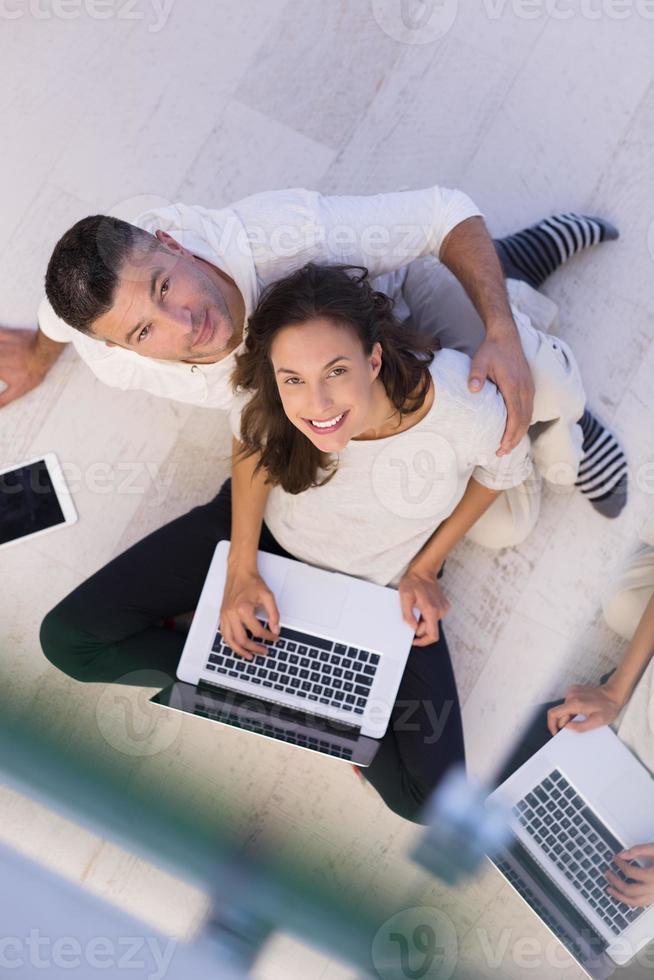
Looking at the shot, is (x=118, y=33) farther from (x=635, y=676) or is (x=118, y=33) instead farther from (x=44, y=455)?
(x=635, y=676)

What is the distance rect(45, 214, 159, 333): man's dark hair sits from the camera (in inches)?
42.6

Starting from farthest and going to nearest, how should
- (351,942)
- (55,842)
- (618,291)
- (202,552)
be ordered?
(618,291) → (202,552) → (55,842) → (351,942)

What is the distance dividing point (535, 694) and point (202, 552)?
26.2 inches

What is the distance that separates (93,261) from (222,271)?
8.4 inches

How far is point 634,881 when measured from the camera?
1240 millimetres

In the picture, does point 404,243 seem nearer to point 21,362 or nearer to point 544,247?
point 544,247

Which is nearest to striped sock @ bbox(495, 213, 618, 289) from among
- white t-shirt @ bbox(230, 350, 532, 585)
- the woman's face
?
white t-shirt @ bbox(230, 350, 532, 585)

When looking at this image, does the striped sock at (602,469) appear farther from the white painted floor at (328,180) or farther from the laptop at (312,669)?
the laptop at (312,669)

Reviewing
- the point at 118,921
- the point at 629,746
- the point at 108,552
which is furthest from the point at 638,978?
the point at 108,552

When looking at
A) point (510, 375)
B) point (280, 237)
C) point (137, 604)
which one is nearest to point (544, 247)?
point (510, 375)

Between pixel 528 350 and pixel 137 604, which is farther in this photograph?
pixel 137 604

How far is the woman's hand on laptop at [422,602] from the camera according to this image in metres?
1.39

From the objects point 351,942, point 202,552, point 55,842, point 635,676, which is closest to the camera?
point 351,942

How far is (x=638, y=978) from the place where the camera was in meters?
1.26
